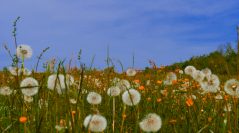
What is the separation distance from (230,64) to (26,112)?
19318mm

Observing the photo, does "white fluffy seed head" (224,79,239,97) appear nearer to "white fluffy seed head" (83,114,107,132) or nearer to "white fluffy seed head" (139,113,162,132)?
"white fluffy seed head" (139,113,162,132)

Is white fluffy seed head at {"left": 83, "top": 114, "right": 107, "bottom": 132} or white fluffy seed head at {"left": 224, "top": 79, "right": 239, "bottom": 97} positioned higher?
white fluffy seed head at {"left": 224, "top": 79, "right": 239, "bottom": 97}

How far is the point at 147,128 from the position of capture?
3164mm

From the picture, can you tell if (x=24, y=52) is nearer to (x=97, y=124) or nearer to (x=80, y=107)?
(x=80, y=107)

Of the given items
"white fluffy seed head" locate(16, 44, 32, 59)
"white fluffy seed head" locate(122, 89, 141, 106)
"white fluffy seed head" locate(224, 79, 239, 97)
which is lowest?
"white fluffy seed head" locate(122, 89, 141, 106)

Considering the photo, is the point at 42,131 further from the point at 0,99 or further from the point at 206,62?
the point at 206,62

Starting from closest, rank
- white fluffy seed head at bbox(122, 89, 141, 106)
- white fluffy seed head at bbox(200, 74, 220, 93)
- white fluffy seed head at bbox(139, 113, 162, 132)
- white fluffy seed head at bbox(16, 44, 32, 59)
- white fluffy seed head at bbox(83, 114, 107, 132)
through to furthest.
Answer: white fluffy seed head at bbox(83, 114, 107, 132) < white fluffy seed head at bbox(139, 113, 162, 132) < white fluffy seed head at bbox(122, 89, 141, 106) < white fluffy seed head at bbox(200, 74, 220, 93) < white fluffy seed head at bbox(16, 44, 32, 59)

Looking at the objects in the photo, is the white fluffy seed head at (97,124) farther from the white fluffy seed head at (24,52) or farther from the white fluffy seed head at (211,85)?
the white fluffy seed head at (24,52)

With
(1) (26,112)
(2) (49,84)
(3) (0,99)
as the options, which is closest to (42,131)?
(1) (26,112)

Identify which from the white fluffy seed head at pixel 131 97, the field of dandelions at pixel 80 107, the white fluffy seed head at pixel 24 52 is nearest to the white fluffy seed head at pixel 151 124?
the field of dandelions at pixel 80 107

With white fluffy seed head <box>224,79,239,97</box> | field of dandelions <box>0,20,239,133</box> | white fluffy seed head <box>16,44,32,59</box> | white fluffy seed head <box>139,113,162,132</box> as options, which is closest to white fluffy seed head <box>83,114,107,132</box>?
field of dandelions <box>0,20,239,133</box>

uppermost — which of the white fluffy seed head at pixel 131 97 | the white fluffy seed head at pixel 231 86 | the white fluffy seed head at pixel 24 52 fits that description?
the white fluffy seed head at pixel 24 52

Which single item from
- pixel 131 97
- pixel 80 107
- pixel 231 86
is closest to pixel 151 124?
pixel 131 97

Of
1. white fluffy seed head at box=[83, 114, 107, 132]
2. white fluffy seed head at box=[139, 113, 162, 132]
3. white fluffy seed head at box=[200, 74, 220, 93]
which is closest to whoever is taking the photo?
white fluffy seed head at box=[83, 114, 107, 132]
